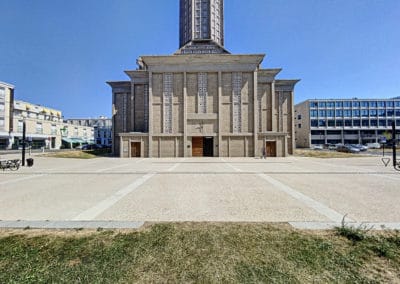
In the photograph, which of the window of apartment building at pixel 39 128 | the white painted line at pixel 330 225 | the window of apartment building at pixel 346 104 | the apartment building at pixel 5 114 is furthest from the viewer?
the window of apartment building at pixel 346 104

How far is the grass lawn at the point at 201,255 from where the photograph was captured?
2.58m

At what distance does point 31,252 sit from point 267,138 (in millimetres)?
27715

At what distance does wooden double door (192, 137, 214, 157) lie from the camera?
27.5 metres

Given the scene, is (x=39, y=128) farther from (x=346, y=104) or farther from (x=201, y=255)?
(x=346, y=104)

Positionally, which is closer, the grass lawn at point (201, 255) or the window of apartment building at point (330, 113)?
the grass lawn at point (201, 255)

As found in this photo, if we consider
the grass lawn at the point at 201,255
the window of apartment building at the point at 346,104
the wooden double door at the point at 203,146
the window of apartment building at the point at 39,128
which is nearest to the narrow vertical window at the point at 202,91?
the wooden double door at the point at 203,146

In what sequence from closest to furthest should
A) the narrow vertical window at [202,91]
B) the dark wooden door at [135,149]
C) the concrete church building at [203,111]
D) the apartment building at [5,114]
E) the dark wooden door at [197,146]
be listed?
the concrete church building at [203,111], the dark wooden door at [135,149], the dark wooden door at [197,146], the narrow vertical window at [202,91], the apartment building at [5,114]

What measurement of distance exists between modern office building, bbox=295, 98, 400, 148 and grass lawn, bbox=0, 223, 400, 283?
232 feet

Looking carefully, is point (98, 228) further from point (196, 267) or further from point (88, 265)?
point (196, 267)

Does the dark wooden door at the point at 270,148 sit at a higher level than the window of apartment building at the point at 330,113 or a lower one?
lower

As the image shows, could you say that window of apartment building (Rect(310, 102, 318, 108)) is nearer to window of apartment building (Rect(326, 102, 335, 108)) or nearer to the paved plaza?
window of apartment building (Rect(326, 102, 335, 108))

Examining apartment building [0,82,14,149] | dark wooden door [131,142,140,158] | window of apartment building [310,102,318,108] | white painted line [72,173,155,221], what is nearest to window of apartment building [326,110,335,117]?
window of apartment building [310,102,318,108]

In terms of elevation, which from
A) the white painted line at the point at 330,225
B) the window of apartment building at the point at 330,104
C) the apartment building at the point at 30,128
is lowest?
the white painted line at the point at 330,225

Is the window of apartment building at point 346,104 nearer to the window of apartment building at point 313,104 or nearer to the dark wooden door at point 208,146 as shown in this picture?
the window of apartment building at point 313,104
